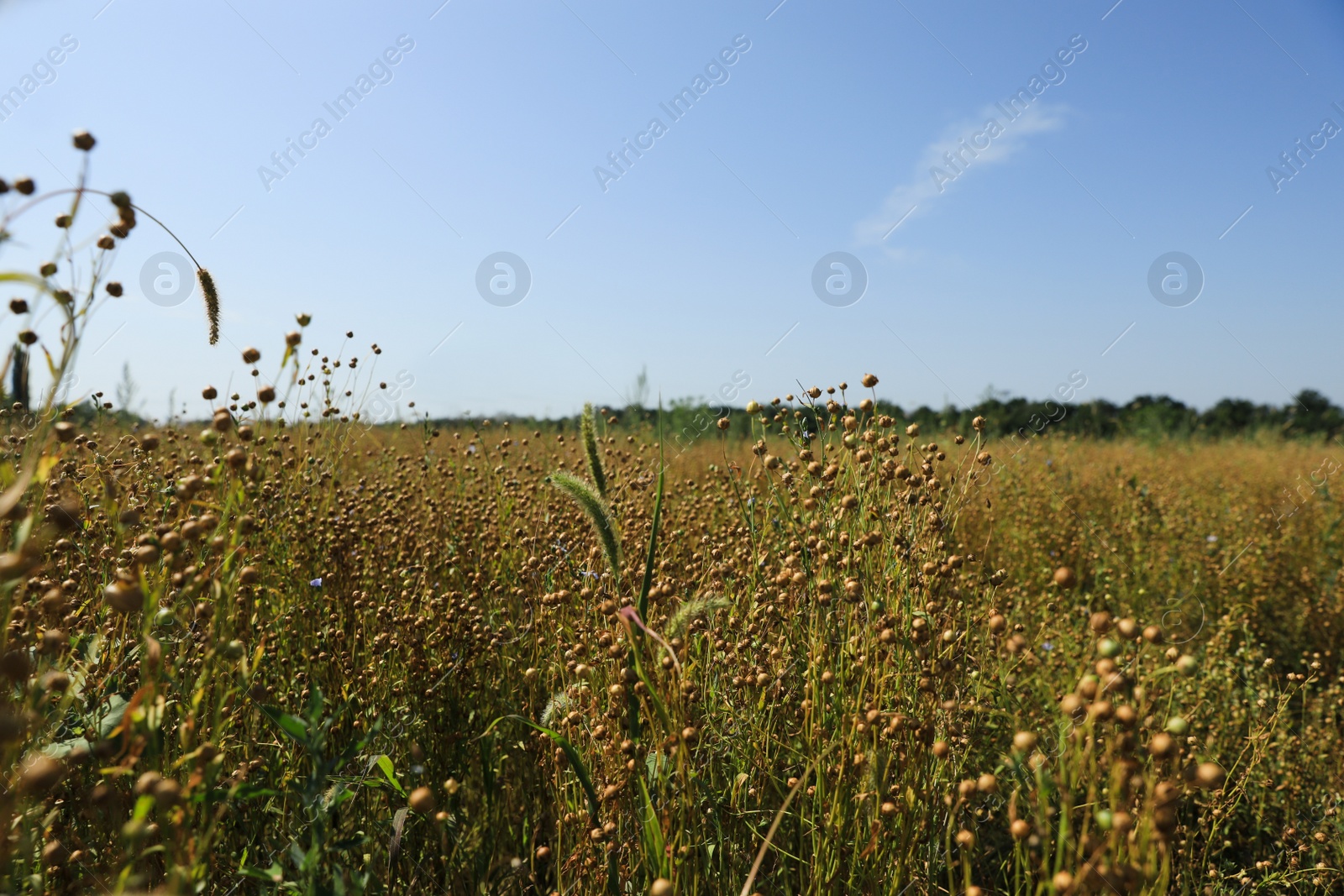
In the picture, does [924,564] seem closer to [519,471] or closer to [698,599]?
[698,599]

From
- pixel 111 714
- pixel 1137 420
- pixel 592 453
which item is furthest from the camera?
pixel 1137 420

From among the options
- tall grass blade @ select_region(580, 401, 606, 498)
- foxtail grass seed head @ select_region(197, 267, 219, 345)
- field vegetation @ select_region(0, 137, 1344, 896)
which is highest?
foxtail grass seed head @ select_region(197, 267, 219, 345)

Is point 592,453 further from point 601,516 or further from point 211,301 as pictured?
point 211,301

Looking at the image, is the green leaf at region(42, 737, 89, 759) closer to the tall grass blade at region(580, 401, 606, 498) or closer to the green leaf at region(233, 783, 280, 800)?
the green leaf at region(233, 783, 280, 800)

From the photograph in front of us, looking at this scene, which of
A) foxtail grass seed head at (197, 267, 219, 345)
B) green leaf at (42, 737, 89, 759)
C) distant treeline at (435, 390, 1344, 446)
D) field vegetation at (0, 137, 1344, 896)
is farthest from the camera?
distant treeline at (435, 390, 1344, 446)

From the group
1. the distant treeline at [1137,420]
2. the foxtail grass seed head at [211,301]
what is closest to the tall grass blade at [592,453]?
the foxtail grass seed head at [211,301]

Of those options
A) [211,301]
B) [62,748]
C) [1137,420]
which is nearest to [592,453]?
[211,301]

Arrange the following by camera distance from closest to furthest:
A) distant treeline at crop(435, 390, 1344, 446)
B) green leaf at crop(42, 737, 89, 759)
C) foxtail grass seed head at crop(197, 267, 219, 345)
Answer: green leaf at crop(42, 737, 89, 759)
foxtail grass seed head at crop(197, 267, 219, 345)
distant treeline at crop(435, 390, 1344, 446)

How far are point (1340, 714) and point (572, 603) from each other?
3.25m

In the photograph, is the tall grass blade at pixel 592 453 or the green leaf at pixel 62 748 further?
the tall grass blade at pixel 592 453

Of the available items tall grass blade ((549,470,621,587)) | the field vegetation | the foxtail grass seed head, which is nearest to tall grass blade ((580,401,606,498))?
the field vegetation

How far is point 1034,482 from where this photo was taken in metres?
5.52

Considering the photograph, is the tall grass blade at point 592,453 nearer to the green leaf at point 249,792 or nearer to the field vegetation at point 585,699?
the field vegetation at point 585,699

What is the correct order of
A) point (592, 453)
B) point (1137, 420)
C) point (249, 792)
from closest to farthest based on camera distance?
point (249, 792), point (592, 453), point (1137, 420)
